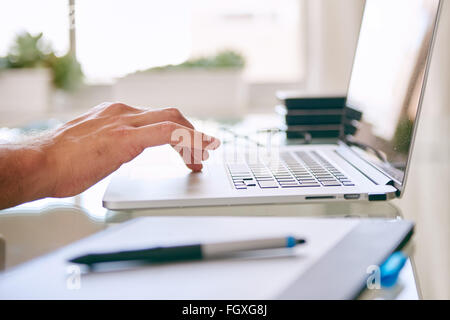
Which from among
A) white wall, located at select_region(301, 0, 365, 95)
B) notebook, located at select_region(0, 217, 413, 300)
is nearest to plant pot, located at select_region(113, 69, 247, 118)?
white wall, located at select_region(301, 0, 365, 95)

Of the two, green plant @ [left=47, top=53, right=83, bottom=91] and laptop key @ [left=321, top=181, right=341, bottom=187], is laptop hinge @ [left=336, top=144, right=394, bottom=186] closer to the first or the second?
laptop key @ [left=321, top=181, right=341, bottom=187]

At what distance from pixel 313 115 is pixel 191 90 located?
2.29ft

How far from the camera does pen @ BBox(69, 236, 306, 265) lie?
0.31 meters

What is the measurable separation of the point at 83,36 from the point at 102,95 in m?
0.43

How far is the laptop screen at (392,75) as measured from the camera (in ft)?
1.57

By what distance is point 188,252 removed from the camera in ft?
1.02

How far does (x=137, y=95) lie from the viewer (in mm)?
1341

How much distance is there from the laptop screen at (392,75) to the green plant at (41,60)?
1.47 m

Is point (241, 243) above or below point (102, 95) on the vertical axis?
above

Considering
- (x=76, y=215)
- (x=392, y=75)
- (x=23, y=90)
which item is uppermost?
(x=392, y=75)

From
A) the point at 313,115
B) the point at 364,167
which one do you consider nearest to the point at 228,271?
the point at 364,167

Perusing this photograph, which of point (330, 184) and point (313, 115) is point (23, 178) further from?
point (313, 115)
